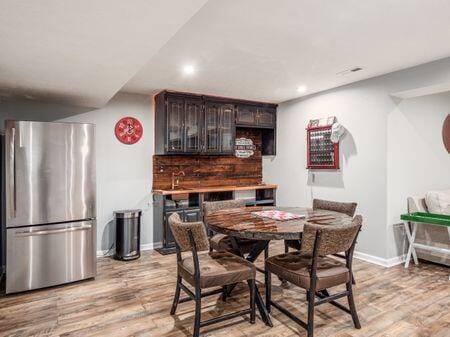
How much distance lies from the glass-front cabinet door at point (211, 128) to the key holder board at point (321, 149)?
4.96 ft

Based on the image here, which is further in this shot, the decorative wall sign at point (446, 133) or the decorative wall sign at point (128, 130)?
the decorative wall sign at point (446, 133)

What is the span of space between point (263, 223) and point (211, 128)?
8.86ft

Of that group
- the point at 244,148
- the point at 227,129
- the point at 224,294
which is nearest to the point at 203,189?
the point at 227,129

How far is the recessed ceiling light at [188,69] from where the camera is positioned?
3.48 meters

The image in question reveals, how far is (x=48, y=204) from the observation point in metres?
3.22

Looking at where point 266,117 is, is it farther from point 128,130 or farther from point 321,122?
point 128,130

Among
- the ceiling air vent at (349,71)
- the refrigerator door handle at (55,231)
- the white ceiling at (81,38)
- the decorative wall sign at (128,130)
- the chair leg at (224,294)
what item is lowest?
the chair leg at (224,294)

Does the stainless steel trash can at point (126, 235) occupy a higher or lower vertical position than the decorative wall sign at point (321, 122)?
lower

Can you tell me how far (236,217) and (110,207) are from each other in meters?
2.48

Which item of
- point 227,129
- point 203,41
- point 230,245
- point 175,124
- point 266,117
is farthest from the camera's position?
point 266,117

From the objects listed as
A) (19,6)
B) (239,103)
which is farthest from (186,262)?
(239,103)

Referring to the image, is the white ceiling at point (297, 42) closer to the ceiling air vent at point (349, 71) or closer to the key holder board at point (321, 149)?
the ceiling air vent at point (349, 71)

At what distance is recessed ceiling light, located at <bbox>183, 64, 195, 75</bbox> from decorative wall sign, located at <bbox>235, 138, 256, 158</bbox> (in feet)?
7.20

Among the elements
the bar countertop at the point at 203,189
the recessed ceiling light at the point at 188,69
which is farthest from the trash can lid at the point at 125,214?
the recessed ceiling light at the point at 188,69
